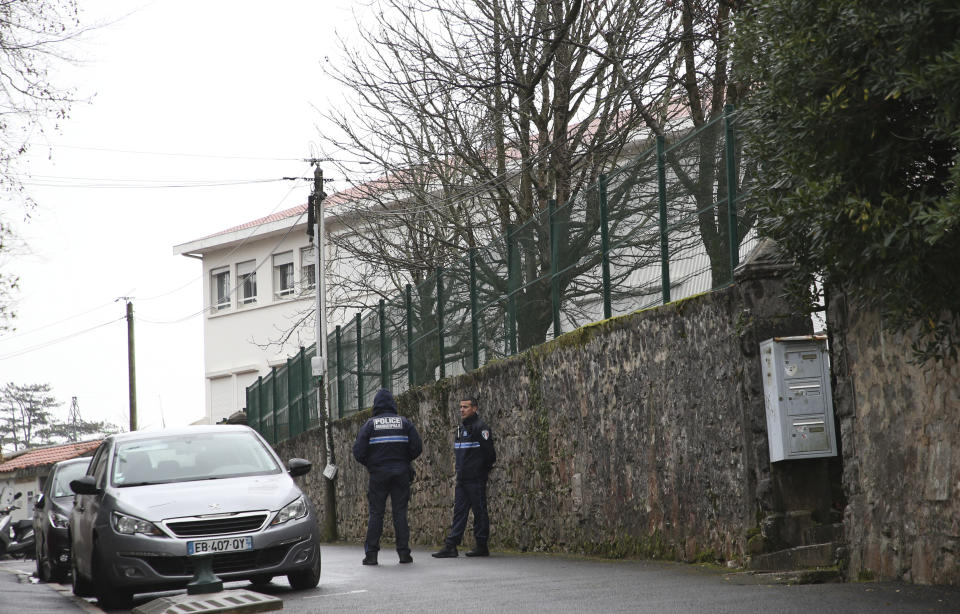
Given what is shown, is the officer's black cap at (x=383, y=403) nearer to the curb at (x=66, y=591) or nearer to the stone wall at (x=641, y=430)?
the stone wall at (x=641, y=430)

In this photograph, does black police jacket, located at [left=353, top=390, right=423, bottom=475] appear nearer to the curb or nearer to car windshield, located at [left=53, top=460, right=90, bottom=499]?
the curb

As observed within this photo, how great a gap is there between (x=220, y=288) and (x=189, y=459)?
3728 centimetres

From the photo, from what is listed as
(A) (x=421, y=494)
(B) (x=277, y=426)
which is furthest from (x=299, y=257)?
(A) (x=421, y=494)

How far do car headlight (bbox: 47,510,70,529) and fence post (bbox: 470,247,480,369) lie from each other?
544cm

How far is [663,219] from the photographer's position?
11180 millimetres

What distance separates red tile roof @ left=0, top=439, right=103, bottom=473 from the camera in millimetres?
52500

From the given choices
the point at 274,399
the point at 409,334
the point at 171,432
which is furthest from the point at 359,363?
the point at 171,432

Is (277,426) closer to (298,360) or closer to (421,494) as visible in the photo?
(298,360)

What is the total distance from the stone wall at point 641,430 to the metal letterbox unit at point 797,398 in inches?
6.9

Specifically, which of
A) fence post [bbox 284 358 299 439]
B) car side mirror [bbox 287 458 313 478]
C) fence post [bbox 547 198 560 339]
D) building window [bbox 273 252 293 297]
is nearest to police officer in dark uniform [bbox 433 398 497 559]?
fence post [bbox 547 198 560 339]

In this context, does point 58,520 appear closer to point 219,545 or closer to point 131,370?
point 219,545

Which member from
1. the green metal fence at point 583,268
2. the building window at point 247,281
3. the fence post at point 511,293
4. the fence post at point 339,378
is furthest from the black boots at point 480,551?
the building window at point 247,281

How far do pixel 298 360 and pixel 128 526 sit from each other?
59.9 feet

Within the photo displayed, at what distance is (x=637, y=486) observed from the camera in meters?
11.3
